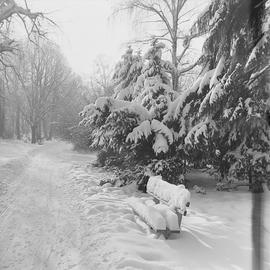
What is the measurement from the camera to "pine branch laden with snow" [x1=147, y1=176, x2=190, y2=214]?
5.20 meters

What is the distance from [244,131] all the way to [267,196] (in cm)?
198

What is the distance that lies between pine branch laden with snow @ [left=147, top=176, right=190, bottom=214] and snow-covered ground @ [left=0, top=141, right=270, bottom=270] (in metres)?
0.56

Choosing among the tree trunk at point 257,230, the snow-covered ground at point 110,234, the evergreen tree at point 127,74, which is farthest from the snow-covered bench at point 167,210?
the evergreen tree at point 127,74

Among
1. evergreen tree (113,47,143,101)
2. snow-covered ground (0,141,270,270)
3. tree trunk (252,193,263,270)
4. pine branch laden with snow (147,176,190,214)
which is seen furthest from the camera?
evergreen tree (113,47,143,101)

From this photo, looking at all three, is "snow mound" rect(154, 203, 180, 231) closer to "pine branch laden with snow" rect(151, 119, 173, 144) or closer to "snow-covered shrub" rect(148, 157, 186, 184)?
"snow-covered shrub" rect(148, 157, 186, 184)

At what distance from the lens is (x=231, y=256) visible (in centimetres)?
466

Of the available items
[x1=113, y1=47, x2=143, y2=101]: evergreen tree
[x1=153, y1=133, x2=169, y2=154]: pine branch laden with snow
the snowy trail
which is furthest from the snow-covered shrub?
[x1=113, y1=47, x2=143, y2=101]: evergreen tree

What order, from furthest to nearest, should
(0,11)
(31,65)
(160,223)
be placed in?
1. (31,65)
2. (0,11)
3. (160,223)

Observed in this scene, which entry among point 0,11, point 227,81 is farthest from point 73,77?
point 227,81

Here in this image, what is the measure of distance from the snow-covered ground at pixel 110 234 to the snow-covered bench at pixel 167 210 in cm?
22

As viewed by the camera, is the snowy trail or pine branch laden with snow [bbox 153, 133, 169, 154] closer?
the snowy trail

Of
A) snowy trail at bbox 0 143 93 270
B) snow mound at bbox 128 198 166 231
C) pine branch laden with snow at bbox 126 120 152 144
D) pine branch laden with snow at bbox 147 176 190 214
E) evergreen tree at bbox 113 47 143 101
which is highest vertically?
evergreen tree at bbox 113 47 143 101

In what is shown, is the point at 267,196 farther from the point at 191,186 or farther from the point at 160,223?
the point at 160,223

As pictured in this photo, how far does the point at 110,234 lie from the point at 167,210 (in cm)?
103
